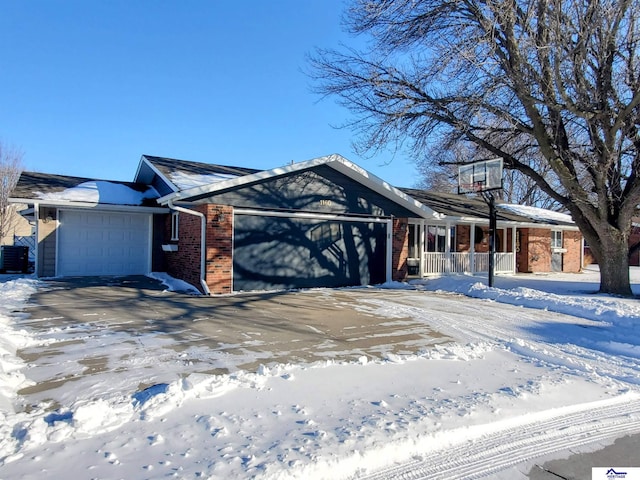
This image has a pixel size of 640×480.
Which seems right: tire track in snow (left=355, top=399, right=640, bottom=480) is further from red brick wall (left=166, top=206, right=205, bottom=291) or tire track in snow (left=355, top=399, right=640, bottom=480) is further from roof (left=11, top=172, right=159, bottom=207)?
roof (left=11, top=172, right=159, bottom=207)

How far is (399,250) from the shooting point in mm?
14719

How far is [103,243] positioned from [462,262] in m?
13.9

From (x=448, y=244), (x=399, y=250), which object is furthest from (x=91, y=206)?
(x=448, y=244)

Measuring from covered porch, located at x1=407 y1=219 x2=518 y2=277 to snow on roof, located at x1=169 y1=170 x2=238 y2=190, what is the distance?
7.57 metres

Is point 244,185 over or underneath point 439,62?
underneath

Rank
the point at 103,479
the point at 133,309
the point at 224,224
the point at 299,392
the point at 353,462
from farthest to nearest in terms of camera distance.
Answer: the point at 224,224, the point at 133,309, the point at 299,392, the point at 353,462, the point at 103,479

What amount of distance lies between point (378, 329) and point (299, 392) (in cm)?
338

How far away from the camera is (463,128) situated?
12984 mm

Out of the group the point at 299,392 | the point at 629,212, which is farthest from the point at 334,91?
the point at 299,392

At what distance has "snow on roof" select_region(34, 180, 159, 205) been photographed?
493 inches

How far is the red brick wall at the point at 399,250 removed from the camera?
47.8 feet

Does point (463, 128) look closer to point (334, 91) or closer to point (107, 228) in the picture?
point (334, 91)

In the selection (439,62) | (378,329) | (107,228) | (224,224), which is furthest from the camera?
(107,228)

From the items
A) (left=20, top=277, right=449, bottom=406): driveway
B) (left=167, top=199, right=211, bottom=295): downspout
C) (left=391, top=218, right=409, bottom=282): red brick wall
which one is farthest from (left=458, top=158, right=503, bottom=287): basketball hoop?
(left=167, top=199, right=211, bottom=295): downspout
